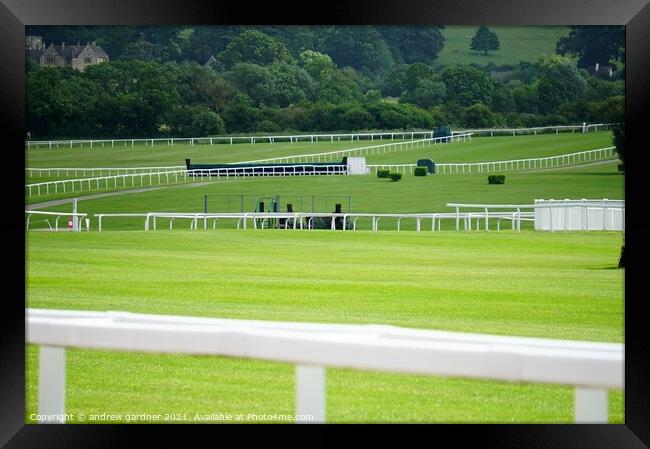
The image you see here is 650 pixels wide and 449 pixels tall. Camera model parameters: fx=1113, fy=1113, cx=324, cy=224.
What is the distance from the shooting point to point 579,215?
11.5 meters

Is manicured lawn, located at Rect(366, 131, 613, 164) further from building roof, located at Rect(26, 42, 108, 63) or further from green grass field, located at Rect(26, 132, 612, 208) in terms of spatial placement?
building roof, located at Rect(26, 42, 108, 63)

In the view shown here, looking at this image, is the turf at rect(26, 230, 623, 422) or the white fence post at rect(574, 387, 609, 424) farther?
the turf at rect(26, 230, 623, 422)

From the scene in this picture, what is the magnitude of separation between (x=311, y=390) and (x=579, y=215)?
768 cm

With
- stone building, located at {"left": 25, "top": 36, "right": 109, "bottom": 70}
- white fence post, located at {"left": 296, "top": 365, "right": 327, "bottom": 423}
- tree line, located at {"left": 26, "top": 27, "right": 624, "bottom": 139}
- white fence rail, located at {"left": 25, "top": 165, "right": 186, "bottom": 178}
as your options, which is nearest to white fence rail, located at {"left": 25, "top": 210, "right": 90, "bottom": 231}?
white fence rail, located at {"left": 25, "top": 165, "right": 186, "bottom": 178}

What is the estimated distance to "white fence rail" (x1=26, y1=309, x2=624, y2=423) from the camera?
395 cm

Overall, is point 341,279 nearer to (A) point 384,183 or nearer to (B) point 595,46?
(A) point 384,183

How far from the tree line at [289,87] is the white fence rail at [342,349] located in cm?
457

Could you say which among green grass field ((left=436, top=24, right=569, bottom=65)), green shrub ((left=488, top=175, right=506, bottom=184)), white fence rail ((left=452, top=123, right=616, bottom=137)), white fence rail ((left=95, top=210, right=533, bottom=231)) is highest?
green grass field ((left=436, top=24, right=569, bottom=65))

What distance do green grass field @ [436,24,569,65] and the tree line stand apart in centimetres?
11

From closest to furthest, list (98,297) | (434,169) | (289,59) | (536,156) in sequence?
(289,59)
(98,297)
(536,156)
(434,169)

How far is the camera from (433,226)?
14000 mm
